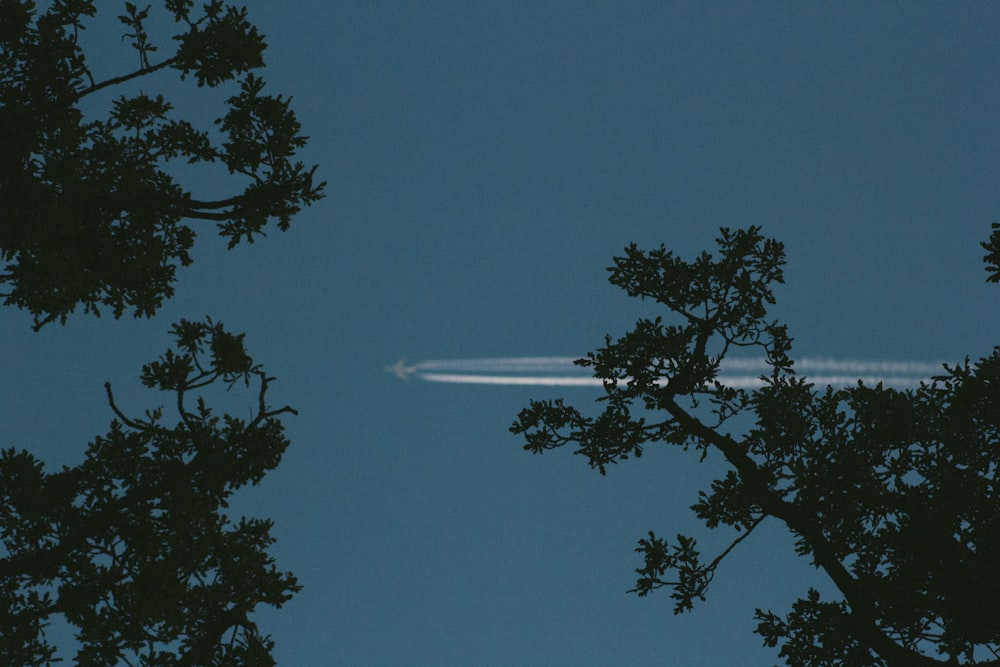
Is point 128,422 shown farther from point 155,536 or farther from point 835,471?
point 835,471

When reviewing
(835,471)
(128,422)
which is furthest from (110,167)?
(835,471)

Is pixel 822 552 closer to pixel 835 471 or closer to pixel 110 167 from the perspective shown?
pixel 835 471

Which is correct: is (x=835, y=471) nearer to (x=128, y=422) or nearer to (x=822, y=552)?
(x=822, y=552)

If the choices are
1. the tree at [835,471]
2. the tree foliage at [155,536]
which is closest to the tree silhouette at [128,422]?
the tree foliage at [155,536]

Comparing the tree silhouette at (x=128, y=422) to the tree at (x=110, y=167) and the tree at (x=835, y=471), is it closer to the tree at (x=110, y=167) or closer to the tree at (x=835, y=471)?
the tree at (x=110, y=167)

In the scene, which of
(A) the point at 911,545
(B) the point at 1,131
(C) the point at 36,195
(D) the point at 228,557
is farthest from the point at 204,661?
(A) the point at 911,545

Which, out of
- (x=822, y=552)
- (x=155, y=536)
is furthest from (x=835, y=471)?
(x=155, y=536)

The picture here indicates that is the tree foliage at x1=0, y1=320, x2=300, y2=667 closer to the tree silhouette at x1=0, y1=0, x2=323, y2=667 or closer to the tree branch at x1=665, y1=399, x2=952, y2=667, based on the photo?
the tree silhouette at x1=0, y1=0, x2=323, y2=667

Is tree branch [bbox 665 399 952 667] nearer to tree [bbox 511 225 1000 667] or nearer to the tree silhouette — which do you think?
tree [bbox 511 225 1000 667]

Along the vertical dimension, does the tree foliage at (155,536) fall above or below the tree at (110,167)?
below

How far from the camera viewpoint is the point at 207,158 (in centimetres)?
1376

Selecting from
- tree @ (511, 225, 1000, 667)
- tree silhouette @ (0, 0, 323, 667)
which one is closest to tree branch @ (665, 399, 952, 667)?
tree @ (511, 225, 1000, 667)

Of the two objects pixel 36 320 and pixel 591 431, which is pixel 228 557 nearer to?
pixel 36 320

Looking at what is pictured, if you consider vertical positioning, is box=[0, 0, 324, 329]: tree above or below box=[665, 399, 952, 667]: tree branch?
above
